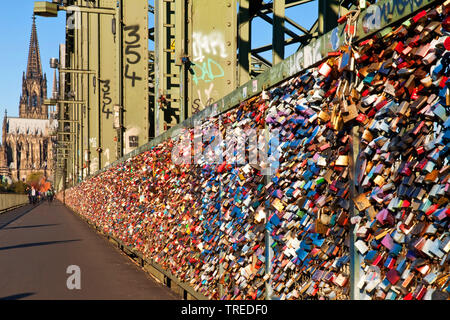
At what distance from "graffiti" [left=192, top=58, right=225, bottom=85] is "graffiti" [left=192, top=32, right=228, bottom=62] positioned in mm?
106

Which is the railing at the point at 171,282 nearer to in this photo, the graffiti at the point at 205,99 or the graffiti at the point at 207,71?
the graffiti at the point at 205,99

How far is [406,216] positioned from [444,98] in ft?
1.58

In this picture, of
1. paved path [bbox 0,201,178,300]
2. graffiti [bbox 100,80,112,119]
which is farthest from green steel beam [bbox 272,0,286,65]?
graffiti [bbox 100,80,112,119]

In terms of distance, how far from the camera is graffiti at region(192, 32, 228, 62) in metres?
9.43

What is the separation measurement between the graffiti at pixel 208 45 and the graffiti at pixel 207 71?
0.11 meters

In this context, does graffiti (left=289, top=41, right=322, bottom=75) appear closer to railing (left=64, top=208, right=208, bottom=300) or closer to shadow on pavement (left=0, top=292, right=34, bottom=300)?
railing (left=64, top=208, right=208, bottom=300)

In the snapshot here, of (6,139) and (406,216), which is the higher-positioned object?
(6,139)

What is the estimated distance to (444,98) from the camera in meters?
2.22

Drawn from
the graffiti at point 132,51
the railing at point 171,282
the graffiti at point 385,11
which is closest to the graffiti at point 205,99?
the railing at point 171,282

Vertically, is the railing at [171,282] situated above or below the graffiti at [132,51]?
below

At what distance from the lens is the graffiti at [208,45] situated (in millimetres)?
9430

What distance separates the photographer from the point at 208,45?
9.55 metres
